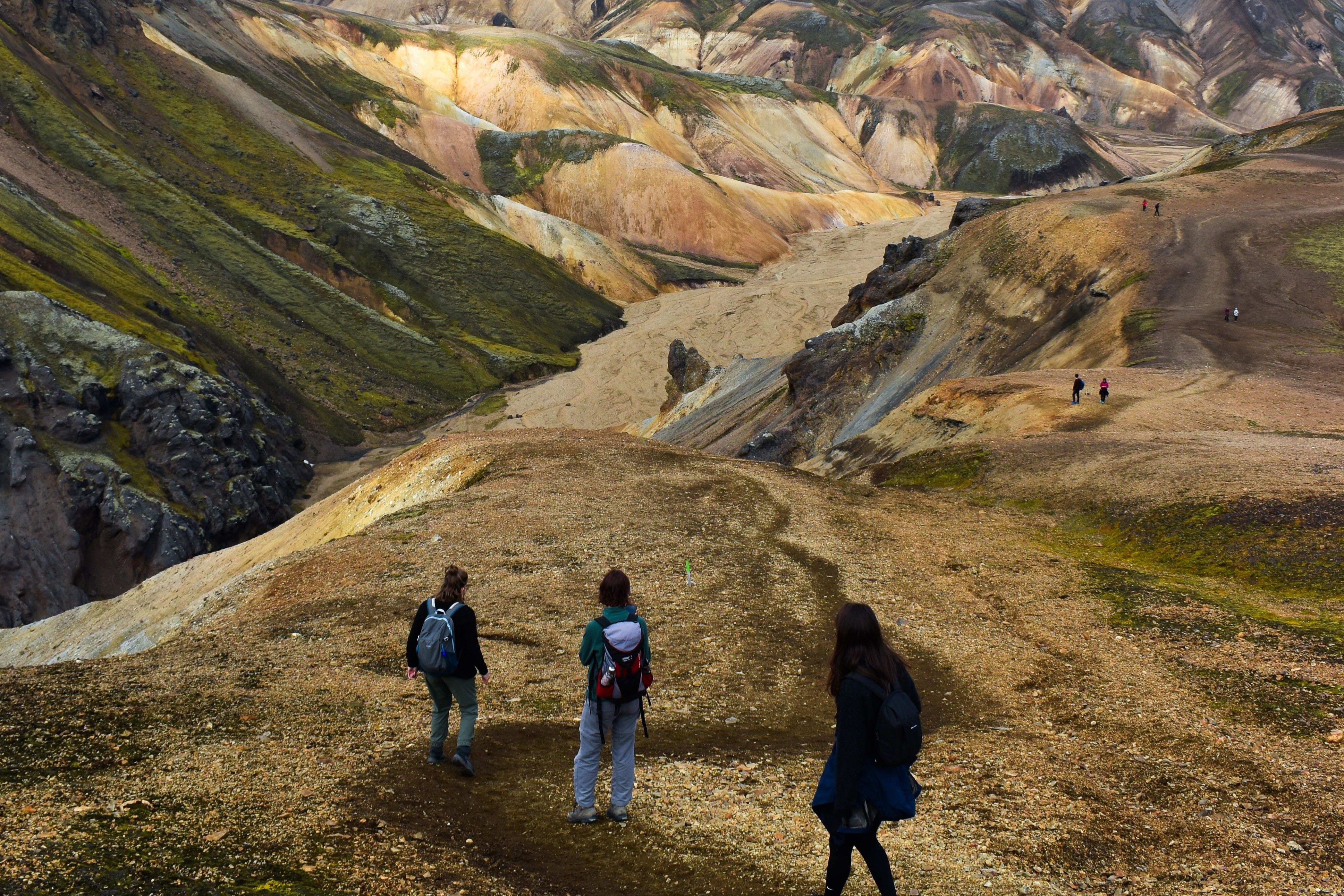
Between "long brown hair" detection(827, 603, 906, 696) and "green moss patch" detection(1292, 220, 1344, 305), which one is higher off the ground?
"green moss patch" detection(1292, 220, 1344, 305)

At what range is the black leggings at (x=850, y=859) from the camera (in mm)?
7340

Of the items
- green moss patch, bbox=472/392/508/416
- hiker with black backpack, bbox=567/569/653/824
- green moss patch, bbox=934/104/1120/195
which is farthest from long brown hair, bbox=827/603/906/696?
green moss patch, bbox=934/104/1120/195

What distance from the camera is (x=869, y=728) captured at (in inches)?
278

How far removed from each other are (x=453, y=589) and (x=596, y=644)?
6.97 feet

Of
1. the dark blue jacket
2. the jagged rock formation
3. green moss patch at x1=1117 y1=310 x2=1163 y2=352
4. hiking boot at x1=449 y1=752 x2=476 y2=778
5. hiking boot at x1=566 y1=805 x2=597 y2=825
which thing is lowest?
hiking boot at x1=566 y1=805 x2=597 y2=825

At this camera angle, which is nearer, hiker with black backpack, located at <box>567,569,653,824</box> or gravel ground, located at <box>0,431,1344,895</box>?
gravel ground, located at <box>0,431,1344,895</box>

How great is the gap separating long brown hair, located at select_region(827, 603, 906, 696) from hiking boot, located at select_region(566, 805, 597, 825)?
338 centimetres

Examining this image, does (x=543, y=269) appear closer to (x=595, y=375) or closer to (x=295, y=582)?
(x=595, y=375)

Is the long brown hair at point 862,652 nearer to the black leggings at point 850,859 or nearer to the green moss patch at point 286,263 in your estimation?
the black leggings at point 850,859

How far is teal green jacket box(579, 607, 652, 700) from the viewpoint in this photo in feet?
29.9

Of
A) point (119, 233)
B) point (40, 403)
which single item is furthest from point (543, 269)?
point (40, 403)

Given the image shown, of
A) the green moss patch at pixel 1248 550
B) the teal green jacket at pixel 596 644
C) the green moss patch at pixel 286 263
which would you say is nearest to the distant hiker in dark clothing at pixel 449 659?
the teal green jacket at pixel 596 644

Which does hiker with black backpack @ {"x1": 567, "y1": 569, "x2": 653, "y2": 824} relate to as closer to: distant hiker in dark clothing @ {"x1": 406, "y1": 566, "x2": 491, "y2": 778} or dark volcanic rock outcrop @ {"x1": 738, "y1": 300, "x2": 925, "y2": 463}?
distant hiker in dark clothing @ {"x1": 406, "y1": 566, "x2": 491, "y2": 778}

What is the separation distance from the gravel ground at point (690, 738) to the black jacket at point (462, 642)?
1.13 m
